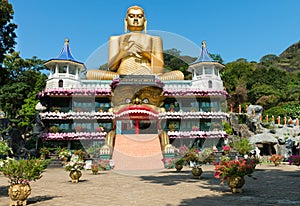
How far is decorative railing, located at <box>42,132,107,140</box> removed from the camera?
2873cm

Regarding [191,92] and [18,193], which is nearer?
[18,193]

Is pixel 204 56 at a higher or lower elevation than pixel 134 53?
lower

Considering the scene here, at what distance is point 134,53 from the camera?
33938mm

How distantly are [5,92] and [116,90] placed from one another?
996cm

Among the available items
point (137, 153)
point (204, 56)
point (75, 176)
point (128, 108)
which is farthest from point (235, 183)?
point (204, 56)

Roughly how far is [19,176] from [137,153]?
1552cm

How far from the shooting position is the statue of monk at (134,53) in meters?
33.3

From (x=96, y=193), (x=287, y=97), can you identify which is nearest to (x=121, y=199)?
(x=96, y=193)

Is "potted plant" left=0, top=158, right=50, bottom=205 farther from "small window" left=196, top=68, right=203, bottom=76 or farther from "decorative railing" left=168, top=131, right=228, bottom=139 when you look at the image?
"small window" left=196, top=68, right=203, bottom=76

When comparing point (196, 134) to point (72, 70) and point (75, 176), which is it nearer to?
point (72, 70)

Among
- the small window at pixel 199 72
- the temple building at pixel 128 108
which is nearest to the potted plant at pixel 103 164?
the temple building at pixel 128 108

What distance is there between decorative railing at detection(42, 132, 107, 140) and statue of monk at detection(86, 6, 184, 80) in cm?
657

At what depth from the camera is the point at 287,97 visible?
52.2 meters

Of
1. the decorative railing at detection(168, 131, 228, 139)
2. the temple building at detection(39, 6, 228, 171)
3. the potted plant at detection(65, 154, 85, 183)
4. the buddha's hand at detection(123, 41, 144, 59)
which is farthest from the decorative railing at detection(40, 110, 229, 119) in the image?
the potted plant at detection(65, 154, 85, 183)
